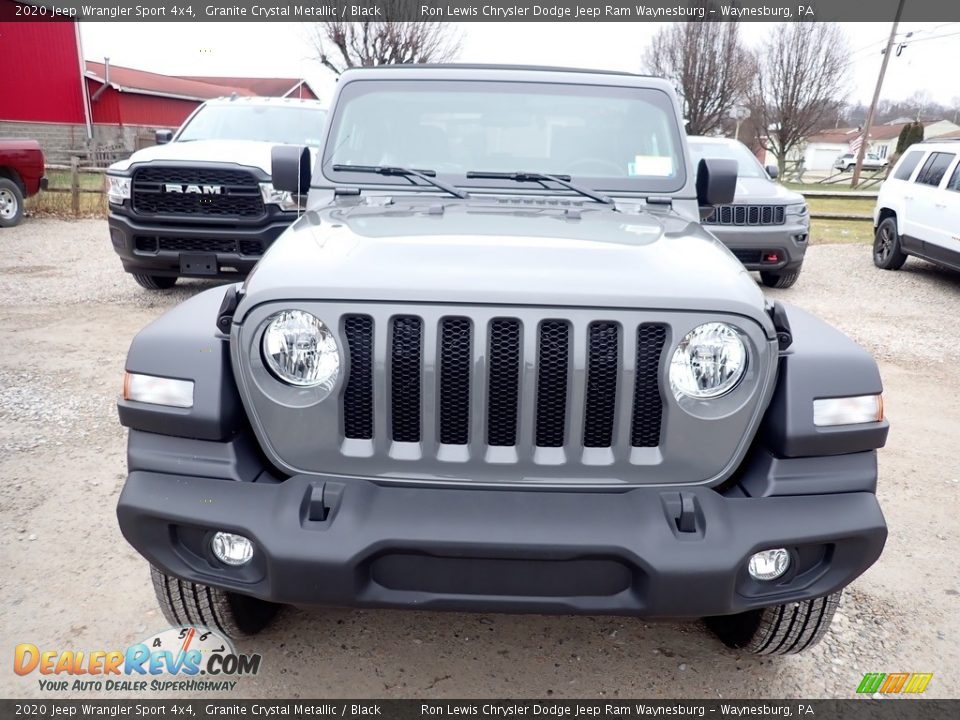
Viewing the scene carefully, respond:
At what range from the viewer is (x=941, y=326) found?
300 inches

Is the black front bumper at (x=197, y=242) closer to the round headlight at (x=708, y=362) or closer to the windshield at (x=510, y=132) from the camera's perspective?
the windshield at (x=510, y=132)

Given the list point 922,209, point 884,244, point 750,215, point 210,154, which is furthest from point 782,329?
point 884,244

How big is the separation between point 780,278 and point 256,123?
630cm

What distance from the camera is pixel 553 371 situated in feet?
6.34

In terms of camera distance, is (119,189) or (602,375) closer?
(602,375)

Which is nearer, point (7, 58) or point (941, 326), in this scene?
point (941, 326)

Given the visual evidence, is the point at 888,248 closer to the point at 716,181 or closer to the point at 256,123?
the point at 256,123

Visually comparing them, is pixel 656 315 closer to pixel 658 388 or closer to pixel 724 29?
pixel 658 388

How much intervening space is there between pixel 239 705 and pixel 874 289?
30.7ft

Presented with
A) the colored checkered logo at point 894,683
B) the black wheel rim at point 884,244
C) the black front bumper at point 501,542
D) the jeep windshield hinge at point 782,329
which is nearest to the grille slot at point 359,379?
the black front bumper at point 501,542

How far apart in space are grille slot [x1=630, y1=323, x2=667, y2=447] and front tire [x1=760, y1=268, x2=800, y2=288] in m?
7.29

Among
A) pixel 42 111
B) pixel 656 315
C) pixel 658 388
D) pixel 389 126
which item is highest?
pixel 389 126

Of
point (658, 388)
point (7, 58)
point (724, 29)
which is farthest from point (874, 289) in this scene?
point (724, 29)

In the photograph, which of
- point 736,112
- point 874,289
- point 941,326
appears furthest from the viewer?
point 736,112
